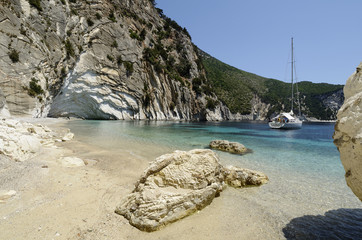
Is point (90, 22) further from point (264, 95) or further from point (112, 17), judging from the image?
point (264, 95)

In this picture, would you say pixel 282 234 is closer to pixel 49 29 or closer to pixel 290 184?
pixel 290 184

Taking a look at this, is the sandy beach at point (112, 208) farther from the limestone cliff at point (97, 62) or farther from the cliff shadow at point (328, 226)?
the limestone cliff at point (97, 62)

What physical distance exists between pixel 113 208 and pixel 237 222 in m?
2.74

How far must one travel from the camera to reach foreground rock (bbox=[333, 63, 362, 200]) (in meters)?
2.42

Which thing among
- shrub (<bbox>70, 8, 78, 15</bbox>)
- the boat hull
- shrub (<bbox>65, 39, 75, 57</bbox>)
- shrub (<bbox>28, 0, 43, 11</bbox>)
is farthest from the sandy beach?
shrub (<bbox>70, 8, 78, 15</bbox>)

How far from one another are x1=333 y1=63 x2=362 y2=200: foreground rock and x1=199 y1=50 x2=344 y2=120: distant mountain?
78.9 metres

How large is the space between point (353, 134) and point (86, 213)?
4930mm

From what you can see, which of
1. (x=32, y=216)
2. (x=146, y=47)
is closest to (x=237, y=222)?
(x=32, y=216)

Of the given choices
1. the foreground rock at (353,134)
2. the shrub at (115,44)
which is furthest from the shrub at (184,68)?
the foreground rock at (353,134)

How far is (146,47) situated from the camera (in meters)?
50.5

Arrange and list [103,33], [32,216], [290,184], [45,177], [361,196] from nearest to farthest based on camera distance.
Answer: [361,196]
[32,216]
[45,177]
[290,184]
[103,33]

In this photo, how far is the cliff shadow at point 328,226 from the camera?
324cm

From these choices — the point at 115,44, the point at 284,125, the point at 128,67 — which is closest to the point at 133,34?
the point at 115,44

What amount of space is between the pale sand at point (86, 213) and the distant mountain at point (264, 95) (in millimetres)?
78498
